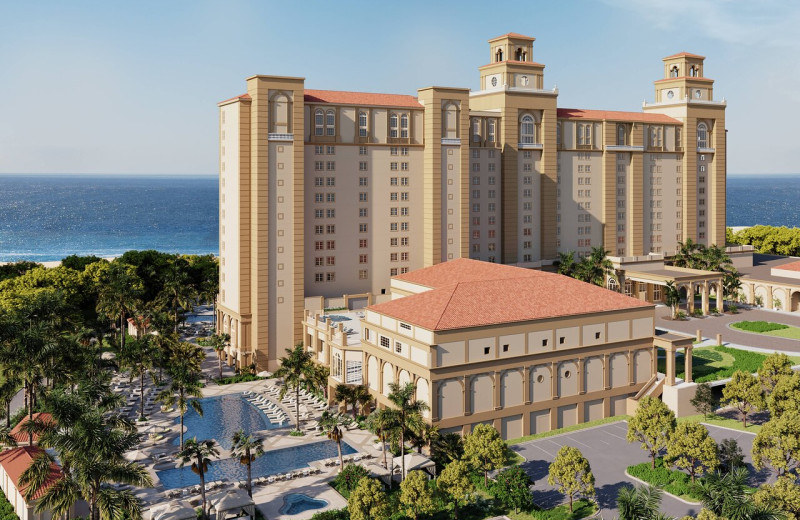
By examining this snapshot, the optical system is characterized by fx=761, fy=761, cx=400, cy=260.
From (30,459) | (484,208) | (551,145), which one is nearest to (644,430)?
(30,459)

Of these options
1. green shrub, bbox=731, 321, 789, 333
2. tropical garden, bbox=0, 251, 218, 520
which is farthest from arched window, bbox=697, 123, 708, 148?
tropical garden, bbox=0, 251, 218, 520

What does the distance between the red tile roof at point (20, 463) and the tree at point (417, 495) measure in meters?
23.0

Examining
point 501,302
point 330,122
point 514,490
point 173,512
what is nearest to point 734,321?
point 501,302

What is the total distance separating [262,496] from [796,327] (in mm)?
76772

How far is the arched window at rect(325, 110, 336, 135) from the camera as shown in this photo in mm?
91250

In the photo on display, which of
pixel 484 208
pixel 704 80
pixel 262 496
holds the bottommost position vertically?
pixel 262 496

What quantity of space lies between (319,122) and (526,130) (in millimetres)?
33138

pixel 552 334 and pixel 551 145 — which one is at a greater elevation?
pixel 551 145

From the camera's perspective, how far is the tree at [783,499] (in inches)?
1770

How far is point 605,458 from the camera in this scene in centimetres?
6128

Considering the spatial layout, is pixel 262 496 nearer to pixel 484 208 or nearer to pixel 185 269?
pixel 484 208

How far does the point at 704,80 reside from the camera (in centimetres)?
12744

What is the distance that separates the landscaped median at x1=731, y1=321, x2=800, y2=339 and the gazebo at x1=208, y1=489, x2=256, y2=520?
7295 centimetres

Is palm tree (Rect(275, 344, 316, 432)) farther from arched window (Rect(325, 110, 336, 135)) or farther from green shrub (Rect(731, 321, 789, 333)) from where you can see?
green shrub (Rect(731, 321, 789, 333))
